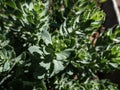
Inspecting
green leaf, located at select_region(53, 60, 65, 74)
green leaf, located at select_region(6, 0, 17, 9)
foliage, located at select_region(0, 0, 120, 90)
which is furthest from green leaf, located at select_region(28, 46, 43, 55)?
green leaf, located at select_region(6, 0, 17, 9)

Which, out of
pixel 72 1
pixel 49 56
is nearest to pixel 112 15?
pixel 72 1

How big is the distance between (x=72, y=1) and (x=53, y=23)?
0.22 meters

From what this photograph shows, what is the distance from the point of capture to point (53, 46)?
202 centimetres

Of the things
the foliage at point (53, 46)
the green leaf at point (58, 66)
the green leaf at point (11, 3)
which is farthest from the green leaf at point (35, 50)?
the green leaf at point (11, 3)

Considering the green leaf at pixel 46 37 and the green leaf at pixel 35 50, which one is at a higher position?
the green leaf at pixel 46 37

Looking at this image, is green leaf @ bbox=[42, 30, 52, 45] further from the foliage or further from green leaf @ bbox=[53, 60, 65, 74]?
green leaf @ bbox=[53, 60, 65, 74]

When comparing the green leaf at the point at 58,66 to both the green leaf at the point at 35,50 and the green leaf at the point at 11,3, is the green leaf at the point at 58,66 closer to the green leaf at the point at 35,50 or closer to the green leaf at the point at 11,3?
the green leaf at the point at 35,50

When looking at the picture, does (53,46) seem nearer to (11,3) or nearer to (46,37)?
(46,37)

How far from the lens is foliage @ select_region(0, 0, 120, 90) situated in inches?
80.9

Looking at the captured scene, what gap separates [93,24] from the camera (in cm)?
235

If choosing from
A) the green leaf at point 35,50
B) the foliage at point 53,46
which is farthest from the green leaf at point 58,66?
the green leaf at point 35,50

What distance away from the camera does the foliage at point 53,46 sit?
80.9 inches

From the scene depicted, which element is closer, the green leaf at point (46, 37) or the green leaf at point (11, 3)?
the green leaf at point (46, 37)

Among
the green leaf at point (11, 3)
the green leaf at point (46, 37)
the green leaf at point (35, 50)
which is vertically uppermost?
the green leaf at point (11, 3)
